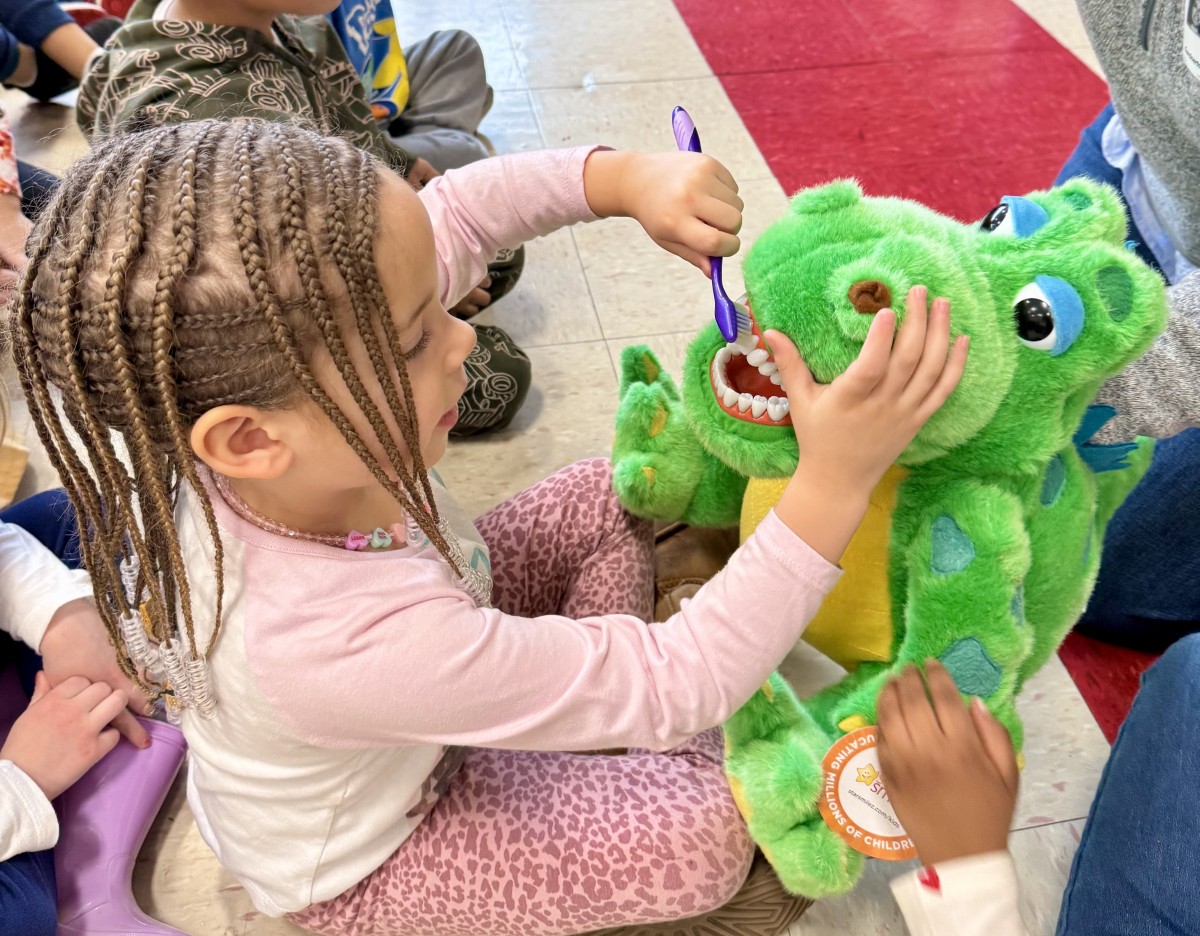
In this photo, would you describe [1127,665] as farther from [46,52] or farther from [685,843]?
[46,52]

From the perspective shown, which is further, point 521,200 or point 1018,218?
point 521,200

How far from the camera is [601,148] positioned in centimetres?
82

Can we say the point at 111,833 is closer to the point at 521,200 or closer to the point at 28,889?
the point at 28,889

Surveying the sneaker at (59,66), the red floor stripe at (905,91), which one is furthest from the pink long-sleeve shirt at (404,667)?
the sneaker at (59,66)

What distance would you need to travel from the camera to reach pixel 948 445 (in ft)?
2.07

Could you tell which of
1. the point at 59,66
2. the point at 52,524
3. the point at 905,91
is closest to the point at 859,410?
the point at 52,524

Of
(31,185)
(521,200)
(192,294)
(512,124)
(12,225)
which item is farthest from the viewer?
(512,124)

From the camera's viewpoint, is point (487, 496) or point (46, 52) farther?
point (46, 52)

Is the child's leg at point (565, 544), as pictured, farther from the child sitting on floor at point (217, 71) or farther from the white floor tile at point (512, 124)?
the white floor tile at point (512, 124)

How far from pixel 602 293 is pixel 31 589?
0.83m

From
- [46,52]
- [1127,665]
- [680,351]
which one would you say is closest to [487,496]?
[680,351]

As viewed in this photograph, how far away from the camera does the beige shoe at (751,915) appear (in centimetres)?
76

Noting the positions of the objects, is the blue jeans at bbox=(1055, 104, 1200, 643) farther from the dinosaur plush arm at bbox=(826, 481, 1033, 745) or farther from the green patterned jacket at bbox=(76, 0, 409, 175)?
the green patterned jacket at bbox=(76, 0, 409, 175)

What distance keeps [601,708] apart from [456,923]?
25 centimetres
